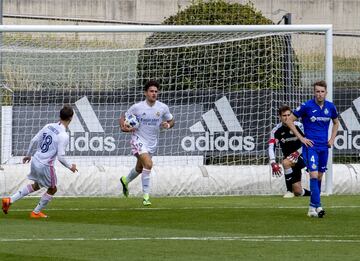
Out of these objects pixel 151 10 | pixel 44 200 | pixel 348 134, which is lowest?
pixel 44 200

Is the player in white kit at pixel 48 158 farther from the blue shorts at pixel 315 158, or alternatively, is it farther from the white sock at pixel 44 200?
the blue shorts at pixel 315 158

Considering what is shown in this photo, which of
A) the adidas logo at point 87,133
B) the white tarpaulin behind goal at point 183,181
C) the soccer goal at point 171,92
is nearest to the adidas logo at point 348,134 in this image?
the soccer goal at point 171,92

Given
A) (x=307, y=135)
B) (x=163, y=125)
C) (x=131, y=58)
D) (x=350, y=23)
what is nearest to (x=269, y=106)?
(x=131, y=58)

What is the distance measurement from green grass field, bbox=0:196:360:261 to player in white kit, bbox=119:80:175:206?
64cm

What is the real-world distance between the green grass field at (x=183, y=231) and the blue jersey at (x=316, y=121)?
3.81ft

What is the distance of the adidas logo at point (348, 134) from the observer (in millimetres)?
25469

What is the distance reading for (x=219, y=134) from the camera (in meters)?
24.9

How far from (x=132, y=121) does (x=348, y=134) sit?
6667 mm

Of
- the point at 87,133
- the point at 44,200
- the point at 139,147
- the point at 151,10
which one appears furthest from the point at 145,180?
the point at 151,10

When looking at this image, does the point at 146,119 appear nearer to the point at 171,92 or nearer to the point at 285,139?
the point at 285,139

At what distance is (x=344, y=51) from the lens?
31859mm

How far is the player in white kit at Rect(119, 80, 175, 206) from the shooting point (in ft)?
66.9

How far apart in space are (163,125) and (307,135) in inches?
141

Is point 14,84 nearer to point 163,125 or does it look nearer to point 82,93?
point 82,93
